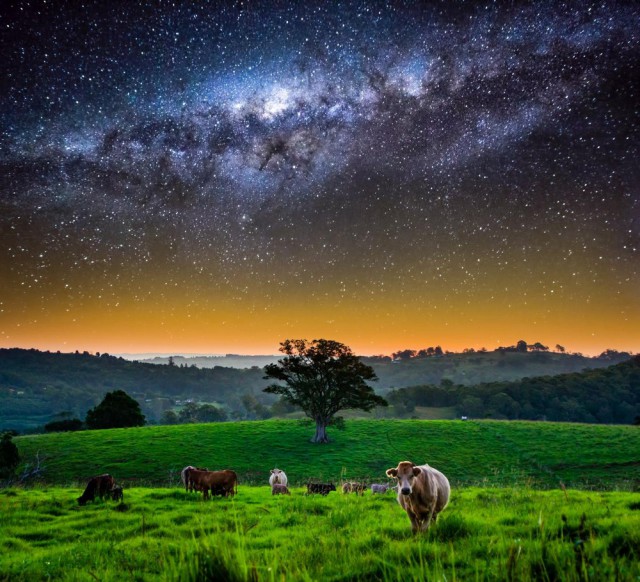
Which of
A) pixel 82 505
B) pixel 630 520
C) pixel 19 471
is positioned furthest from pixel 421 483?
pixel 19 471

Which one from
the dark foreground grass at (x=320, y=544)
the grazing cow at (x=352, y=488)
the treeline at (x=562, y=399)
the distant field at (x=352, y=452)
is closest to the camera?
the dark foreground grass at (x=320, y=544)

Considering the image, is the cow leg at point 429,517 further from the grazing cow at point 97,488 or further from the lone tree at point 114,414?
the lone tree at point 114,414

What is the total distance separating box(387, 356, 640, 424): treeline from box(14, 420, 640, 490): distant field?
38362 mm

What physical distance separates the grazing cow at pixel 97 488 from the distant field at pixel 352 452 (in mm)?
24073

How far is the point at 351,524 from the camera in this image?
820cm

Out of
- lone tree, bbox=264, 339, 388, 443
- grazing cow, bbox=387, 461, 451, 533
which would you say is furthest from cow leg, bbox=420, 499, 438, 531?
lone tree, bbox=264, 339, 388, 443

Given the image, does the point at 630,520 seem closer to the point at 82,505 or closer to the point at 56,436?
the point at 82,505

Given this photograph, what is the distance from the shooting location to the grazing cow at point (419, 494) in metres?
7.54

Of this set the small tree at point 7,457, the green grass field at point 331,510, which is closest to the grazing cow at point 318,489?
the green grass field at point 331,510

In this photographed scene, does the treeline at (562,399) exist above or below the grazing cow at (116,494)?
below

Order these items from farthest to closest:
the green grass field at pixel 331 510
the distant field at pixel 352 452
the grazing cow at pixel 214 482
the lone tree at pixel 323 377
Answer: the lone tree at pixel 323 377, the distant field at pixel 352 452, the grazing cow at pixel 214 482, the green grass field at pixel 331 510

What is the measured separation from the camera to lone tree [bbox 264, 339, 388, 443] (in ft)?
183

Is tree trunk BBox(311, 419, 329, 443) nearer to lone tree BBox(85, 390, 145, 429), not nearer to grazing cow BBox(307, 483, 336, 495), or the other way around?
lone tree BBox(85, 390, 145, 429)

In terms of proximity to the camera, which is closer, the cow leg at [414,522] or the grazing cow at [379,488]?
the cow leg at [414,522]
